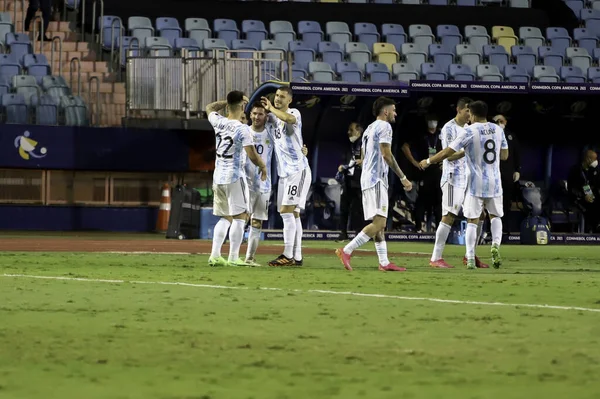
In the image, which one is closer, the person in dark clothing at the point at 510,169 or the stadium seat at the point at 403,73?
the person in dark clothing at the point at 510,169

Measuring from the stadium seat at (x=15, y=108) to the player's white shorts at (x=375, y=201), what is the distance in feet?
45.8

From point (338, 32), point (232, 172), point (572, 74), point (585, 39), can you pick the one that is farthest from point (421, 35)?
point (232, 172)

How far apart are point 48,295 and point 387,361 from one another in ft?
14.9

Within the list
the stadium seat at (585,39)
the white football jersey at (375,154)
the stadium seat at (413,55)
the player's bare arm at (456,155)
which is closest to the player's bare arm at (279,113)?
the white football jersey at (375,154)

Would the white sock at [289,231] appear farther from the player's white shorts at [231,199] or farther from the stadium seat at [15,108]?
the stadium seat at [15,108]

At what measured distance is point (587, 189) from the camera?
25.3 metres

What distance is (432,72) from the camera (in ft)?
96.0

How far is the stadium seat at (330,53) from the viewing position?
2970 centimetres

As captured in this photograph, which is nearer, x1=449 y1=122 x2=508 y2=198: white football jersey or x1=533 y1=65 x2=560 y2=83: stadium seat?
x1=449 y1=122 x2=508 y2=198: white football jersey

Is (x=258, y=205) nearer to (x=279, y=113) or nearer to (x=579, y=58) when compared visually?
(x=279, y=113)

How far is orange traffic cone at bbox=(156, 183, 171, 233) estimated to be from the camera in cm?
2669

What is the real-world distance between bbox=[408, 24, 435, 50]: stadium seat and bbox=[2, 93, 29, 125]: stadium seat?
1027 centimetres

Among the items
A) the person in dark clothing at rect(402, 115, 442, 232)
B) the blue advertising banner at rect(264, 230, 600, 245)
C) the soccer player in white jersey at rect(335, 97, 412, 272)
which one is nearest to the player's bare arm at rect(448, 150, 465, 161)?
the soccer player in white jersey at rect(335, 97, 412, 272)

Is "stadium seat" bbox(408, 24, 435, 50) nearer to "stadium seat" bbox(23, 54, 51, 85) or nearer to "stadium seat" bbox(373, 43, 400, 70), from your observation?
"stadium seat" bbox(373, 43, 400, 70)
